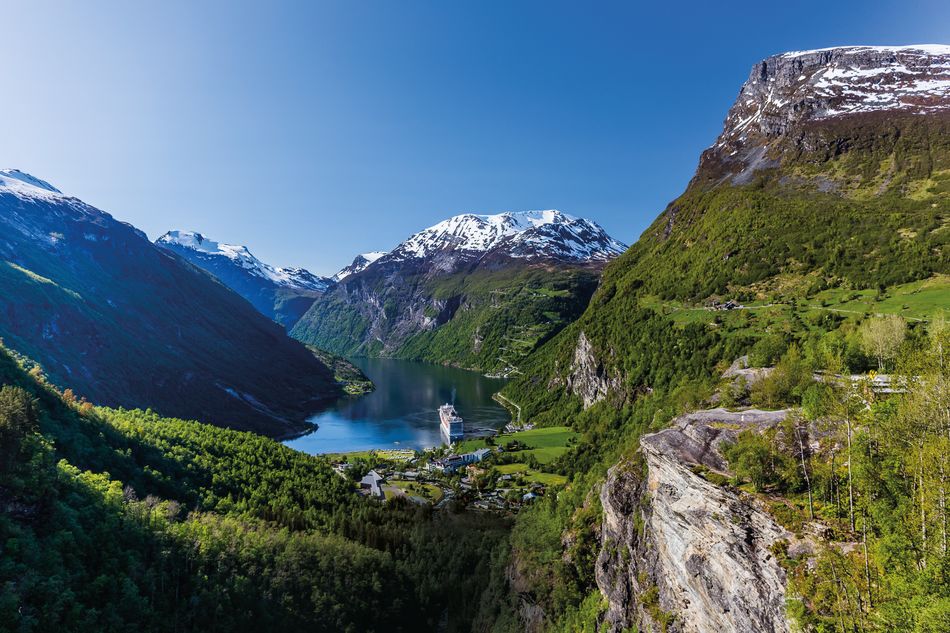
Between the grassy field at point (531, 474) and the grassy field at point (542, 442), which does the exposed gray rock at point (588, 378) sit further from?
the grassy field at point (531, 474)

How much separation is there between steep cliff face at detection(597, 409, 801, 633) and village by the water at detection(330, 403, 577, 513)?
4636cm

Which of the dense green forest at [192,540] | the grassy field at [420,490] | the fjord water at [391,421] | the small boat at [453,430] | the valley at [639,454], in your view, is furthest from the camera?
the fjord water at [391,421]

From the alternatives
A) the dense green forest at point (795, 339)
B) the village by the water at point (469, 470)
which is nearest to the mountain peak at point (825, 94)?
the dense green forest at point (795, 339)

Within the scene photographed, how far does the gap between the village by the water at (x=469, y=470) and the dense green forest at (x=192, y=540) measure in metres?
8.02

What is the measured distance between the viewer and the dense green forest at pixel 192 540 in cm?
3691

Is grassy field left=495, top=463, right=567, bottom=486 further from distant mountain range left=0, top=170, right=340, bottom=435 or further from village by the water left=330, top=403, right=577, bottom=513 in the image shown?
distant mountain range left=0, top=170, right=340, bottom=435

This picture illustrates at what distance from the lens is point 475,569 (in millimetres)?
60938

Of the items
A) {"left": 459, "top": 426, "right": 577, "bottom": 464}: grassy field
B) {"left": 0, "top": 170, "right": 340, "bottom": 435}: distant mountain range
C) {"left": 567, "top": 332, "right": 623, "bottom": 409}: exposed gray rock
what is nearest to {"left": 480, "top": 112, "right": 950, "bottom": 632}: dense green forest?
{"left": 567, "top": 332, "right": 623, "bottom": 409}: exposed gray rock

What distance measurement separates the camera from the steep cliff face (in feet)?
69.9

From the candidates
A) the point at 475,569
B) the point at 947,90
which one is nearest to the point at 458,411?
the point at 475,569

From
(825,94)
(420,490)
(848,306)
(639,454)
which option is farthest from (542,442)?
(825,94)

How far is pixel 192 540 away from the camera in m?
47.8

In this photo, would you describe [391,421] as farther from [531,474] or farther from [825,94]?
[825,94]

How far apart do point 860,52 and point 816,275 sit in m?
99.1
